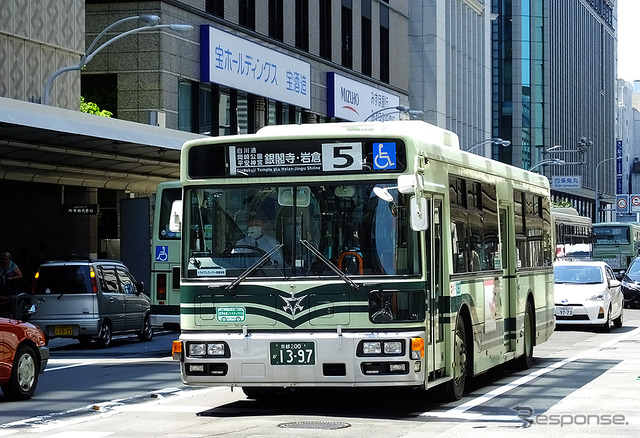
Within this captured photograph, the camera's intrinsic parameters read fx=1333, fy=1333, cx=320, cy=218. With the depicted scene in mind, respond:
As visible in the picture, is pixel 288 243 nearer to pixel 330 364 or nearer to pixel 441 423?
pixel 330 364

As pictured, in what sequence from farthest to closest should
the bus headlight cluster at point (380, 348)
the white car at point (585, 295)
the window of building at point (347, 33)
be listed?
1. the window of building at point (347, 33)
2. the white car at point (585, 295)
3. the bus headlight cluster at point (380, 348)

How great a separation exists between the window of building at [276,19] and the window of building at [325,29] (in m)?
4.47

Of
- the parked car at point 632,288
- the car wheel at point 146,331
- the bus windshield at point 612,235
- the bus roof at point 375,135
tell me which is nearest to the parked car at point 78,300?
the car wheel at point 146,331

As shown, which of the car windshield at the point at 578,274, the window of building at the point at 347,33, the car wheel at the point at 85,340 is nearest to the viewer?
the car wheel at the point at 85,340

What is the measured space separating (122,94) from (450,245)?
31.5m

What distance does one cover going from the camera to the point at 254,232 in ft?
42.7

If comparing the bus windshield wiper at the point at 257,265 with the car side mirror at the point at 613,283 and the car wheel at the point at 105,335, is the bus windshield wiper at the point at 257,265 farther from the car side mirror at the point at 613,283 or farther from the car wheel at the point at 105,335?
the car side mirror at the point at 613,283

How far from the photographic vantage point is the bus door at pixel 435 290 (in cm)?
1315

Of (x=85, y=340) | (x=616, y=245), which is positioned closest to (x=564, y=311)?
(x=85, y=340)

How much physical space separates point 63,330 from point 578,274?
11.9 meters

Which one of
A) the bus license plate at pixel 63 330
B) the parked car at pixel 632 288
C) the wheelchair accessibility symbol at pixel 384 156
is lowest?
the bus license plate at pixel 63 330

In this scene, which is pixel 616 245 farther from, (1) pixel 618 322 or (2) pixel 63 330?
(2) pixel 63 330

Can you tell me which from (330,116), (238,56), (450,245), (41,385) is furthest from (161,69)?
(450,245)

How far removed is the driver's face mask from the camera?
12984 millimetres
